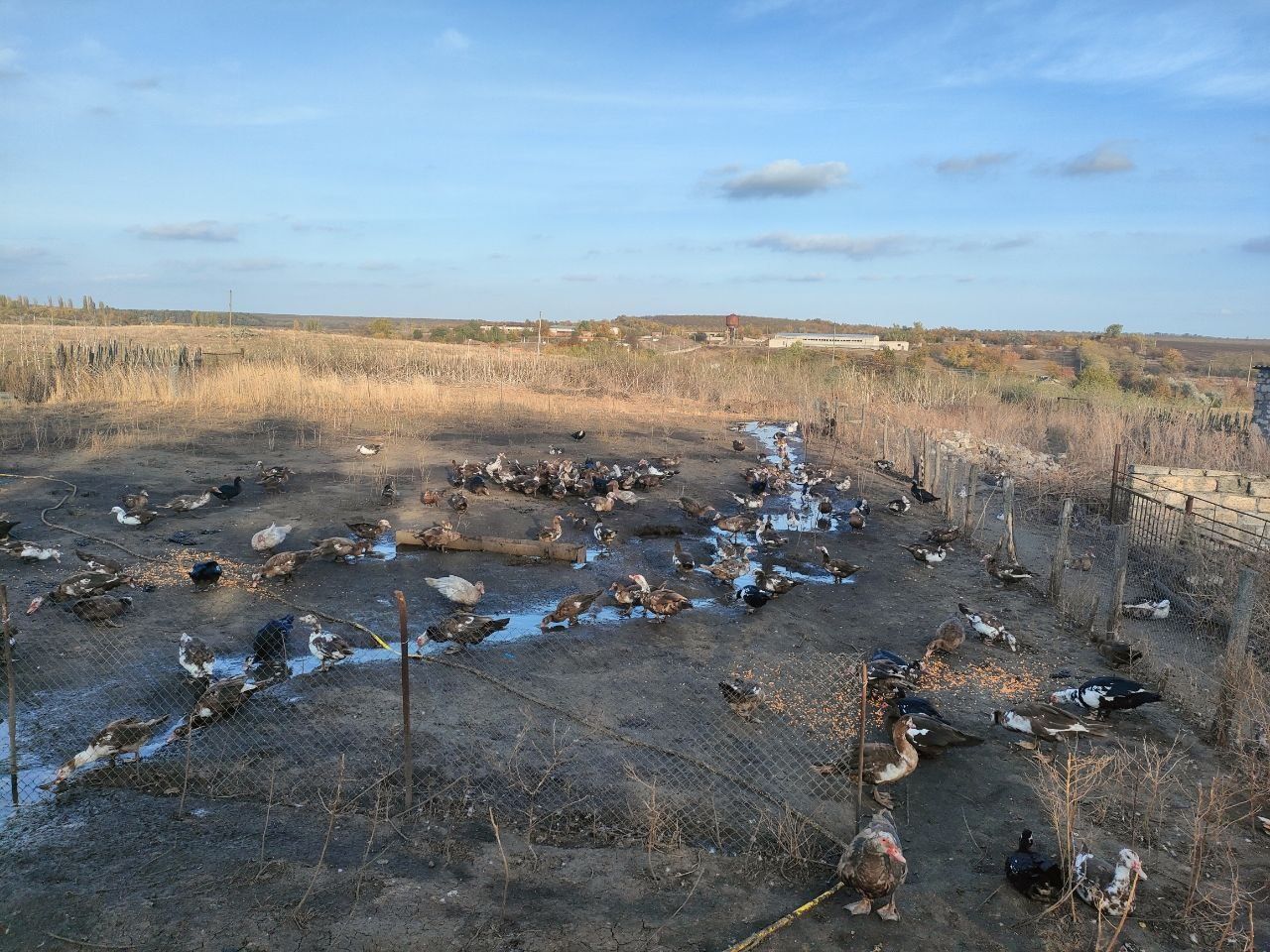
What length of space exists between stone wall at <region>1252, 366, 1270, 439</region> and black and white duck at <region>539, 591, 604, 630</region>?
19.1 m

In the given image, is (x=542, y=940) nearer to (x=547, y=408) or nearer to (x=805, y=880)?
(x=805, y=880)

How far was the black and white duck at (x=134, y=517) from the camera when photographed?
12.7 m

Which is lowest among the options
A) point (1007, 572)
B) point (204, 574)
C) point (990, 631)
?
point (990, 631)

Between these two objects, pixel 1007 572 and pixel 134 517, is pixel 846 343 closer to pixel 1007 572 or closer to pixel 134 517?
pixel 1007 572

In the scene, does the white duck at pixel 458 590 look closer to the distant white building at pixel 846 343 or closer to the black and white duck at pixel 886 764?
the black and white duck at pixel 886 764

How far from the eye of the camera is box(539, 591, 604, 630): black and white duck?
991 centimetres

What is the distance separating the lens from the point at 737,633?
10070 mm

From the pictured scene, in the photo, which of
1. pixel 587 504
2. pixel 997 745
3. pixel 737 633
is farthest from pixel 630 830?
pixel 587 504

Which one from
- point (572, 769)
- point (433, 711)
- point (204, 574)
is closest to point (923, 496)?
point (572, 769)

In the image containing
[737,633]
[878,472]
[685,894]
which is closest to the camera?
[685,894]

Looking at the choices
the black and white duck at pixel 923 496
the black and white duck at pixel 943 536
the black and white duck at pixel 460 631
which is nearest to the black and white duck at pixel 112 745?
the black and white duck at pixel 460 631

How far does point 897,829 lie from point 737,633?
13.6 ft

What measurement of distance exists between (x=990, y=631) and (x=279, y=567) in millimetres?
9465

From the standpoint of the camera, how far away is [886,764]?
20.9 ft
